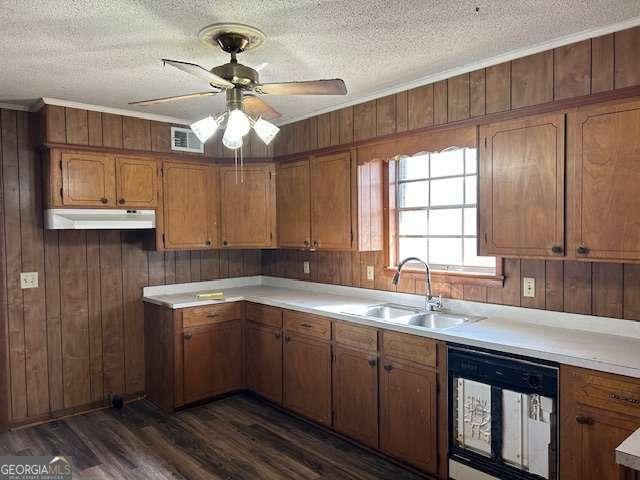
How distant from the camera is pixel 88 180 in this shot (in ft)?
11.5

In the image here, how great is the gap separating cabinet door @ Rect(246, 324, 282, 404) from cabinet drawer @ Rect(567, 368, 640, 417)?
2176mm

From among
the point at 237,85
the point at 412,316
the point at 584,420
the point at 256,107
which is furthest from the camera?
the point at 412,316

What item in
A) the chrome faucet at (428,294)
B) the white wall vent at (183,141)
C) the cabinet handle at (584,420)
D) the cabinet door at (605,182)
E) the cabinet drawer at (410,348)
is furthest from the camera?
the white wall vent at (183,141)

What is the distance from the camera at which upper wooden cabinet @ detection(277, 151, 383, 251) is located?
3.50m

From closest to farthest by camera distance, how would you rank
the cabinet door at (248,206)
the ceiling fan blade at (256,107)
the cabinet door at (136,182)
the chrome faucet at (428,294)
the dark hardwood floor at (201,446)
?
the ceiling fan blade at (256,107)
the dark hardwood floor at (201,446)
the chrome faucet at (428,294)
the cabinet door at (136,182)
the cabinet door at (248,206)

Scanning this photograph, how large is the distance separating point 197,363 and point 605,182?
10.2ft

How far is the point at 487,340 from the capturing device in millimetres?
2346

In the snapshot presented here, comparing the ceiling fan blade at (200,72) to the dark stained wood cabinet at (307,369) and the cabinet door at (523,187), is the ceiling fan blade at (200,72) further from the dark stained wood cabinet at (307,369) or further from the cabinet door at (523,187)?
the dark stained wood cabinet at (307,369)

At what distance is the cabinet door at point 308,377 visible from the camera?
3.29 metres

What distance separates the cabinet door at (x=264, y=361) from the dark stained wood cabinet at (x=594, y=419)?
83.8 inches

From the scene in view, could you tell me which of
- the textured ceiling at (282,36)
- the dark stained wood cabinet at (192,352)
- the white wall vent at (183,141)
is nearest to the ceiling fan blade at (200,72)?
the textured ceiling at (282,36)

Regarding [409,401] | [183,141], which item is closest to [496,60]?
[409,401]

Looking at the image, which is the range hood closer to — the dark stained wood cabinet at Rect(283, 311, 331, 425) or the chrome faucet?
the dark stained wood cabinet at Rect(283, 311, 331, 425)

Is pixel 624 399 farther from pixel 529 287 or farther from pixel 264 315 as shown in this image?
pixel 264 315
